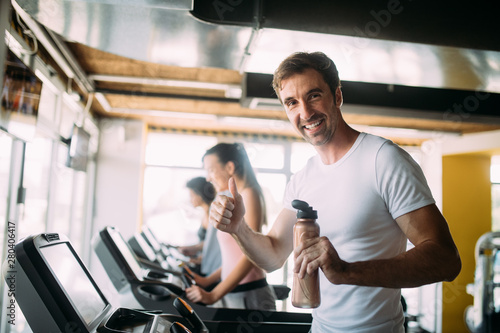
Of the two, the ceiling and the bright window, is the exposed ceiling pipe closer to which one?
the ceiling

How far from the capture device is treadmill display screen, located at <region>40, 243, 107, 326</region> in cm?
121

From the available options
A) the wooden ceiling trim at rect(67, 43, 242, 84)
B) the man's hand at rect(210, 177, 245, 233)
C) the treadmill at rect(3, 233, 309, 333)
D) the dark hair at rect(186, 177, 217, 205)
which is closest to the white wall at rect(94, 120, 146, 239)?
the wooden ceiling trim at rect(67, 43, 242, 84)

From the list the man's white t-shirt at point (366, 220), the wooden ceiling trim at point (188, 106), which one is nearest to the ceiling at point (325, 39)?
the man's white t-shirt at point (366, 220)

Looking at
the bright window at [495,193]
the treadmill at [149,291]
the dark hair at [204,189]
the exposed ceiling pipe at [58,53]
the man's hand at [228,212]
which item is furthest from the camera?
the bright window at [495,193]

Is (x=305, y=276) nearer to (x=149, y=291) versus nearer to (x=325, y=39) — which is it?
(x=149, y=291)

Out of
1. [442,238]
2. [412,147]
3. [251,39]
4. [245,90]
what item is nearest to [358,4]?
[251,39]

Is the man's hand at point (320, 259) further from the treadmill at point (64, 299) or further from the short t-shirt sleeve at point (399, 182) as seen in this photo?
the treadmill at point (64, 299)

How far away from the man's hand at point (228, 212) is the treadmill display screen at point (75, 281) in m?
0.46

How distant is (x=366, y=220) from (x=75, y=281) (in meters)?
0.91

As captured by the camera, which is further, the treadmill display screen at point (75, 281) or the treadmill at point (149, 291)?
the treadmill at point (149, 291)

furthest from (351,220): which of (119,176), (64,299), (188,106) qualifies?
(119,176)

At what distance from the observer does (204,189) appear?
4.20 meters

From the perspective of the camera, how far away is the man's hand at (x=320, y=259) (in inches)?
40.1

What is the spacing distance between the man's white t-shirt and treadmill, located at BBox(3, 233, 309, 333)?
0.50 meters
